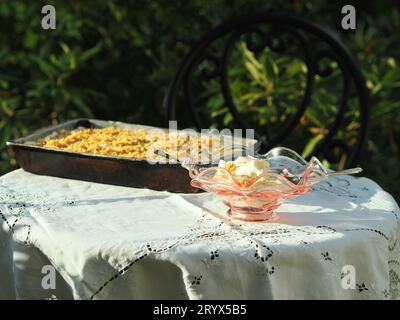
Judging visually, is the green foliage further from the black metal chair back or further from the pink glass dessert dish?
the pink glass dessert dish

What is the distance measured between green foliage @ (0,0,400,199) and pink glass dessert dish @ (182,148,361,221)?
5.76 feet

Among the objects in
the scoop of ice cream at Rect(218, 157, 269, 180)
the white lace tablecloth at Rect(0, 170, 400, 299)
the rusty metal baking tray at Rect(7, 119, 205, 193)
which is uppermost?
the scoop of ice cream at Rect(218, 157, 269, 180)

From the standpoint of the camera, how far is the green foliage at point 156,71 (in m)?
3.66

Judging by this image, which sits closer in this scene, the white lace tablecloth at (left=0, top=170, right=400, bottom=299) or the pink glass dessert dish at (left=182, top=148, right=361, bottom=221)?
the white lace tablecloth at (left=0, top=170, right=400, bottom=299)

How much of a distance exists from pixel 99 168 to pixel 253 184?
48 centimetres

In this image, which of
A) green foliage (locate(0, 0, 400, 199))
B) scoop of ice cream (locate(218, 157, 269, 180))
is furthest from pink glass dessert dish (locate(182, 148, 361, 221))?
green foliage (locate(0, 0, 400, 199))

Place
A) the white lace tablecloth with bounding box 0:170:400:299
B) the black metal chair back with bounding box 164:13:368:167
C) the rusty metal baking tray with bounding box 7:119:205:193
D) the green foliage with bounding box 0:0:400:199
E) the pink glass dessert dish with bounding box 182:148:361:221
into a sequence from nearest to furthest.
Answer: the white lace tablecloth with bounding box 0:170:400:299 < the pink glass dessert dish with bounding box 182:148:361:221 < the rusty metal baking tray with bounding box 7:119:205:193 < the black metal chair back with bounding box 164:13:368:167 < the green foliage with bounding box 0:0:400:199

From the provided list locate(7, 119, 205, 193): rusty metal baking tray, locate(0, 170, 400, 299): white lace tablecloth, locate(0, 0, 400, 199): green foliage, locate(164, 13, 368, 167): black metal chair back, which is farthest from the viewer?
locate(0, 0, 400, 199): green foliage

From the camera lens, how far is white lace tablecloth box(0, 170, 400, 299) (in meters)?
1.58

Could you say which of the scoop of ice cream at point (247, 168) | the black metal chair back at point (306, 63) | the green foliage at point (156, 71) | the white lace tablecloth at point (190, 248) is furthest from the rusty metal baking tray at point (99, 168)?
the green foliage at point (156, 71)

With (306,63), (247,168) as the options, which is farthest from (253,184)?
(306,63)

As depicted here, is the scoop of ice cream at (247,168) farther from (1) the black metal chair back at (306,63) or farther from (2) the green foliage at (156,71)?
(2) the green foliage at (156,71)

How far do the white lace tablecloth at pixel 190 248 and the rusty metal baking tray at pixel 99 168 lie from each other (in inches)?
1.9

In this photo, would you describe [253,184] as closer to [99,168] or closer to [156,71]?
[99,168]
